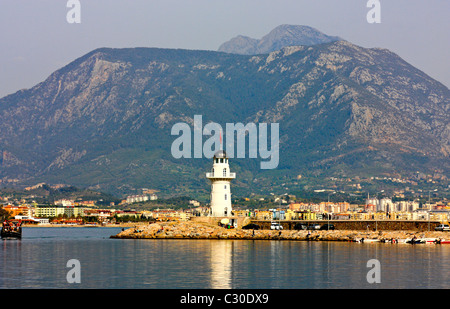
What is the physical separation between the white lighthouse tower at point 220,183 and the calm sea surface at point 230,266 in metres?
12.4

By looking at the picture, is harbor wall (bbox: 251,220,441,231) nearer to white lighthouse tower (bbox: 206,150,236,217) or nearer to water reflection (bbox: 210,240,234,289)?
white lighthouse tower (bbox: 206,150,236,217)

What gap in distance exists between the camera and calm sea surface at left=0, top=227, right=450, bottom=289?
61.4 metres

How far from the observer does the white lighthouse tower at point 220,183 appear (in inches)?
4380

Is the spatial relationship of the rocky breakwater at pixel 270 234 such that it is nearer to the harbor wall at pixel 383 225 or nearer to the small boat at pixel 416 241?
the small boat at pixel 416 241

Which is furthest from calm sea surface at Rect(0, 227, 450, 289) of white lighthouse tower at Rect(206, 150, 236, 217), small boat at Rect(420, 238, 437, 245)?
white lighthouse tower at Rect(206, 150, 236, 217)

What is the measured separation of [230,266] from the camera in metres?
72.4

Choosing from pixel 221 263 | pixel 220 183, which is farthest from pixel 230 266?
pixel 220 183

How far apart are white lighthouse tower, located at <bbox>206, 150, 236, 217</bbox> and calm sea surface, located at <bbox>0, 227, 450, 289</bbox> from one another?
1244 cm

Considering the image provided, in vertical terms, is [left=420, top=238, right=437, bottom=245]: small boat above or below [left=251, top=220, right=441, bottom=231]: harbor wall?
below

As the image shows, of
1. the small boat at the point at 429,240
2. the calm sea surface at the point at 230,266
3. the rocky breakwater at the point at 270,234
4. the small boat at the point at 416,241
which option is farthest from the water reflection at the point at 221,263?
the small boat at the point at 429,240

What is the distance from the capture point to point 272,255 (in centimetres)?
8356

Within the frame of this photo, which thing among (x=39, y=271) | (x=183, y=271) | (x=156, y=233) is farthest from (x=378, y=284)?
(x=156, y=233)
